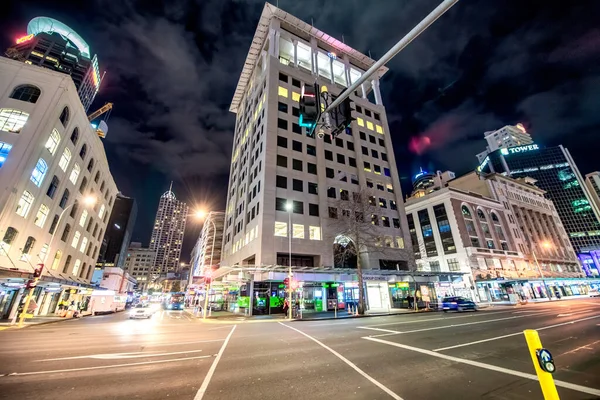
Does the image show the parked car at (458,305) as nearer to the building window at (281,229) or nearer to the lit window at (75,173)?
the building window at (281,229)

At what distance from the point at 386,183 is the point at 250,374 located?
45.2 m

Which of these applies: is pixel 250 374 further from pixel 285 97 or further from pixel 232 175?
pixel 232 175

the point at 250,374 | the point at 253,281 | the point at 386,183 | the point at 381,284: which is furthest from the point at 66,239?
the point at 386,183

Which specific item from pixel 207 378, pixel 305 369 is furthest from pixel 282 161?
pixel 207 378

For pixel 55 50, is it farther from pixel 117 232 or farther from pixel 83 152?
pixel 83 152

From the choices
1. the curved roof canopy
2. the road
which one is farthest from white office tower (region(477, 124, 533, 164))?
the curved roof canopy

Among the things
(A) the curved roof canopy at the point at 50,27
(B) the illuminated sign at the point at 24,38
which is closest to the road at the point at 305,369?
(B) the illuminated sign at the point at 24,38

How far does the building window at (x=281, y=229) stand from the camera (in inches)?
1313

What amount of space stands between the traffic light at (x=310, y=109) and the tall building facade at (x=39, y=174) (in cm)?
2657

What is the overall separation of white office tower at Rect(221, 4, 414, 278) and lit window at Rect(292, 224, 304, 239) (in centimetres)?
14

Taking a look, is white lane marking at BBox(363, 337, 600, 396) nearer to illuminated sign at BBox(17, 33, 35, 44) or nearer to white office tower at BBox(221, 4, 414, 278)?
white office tower at BBox(221, 4, 414, 278)

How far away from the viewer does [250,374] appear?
21.7 ft

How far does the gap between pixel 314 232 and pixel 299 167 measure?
10.8 m

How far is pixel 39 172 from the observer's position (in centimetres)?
2659
